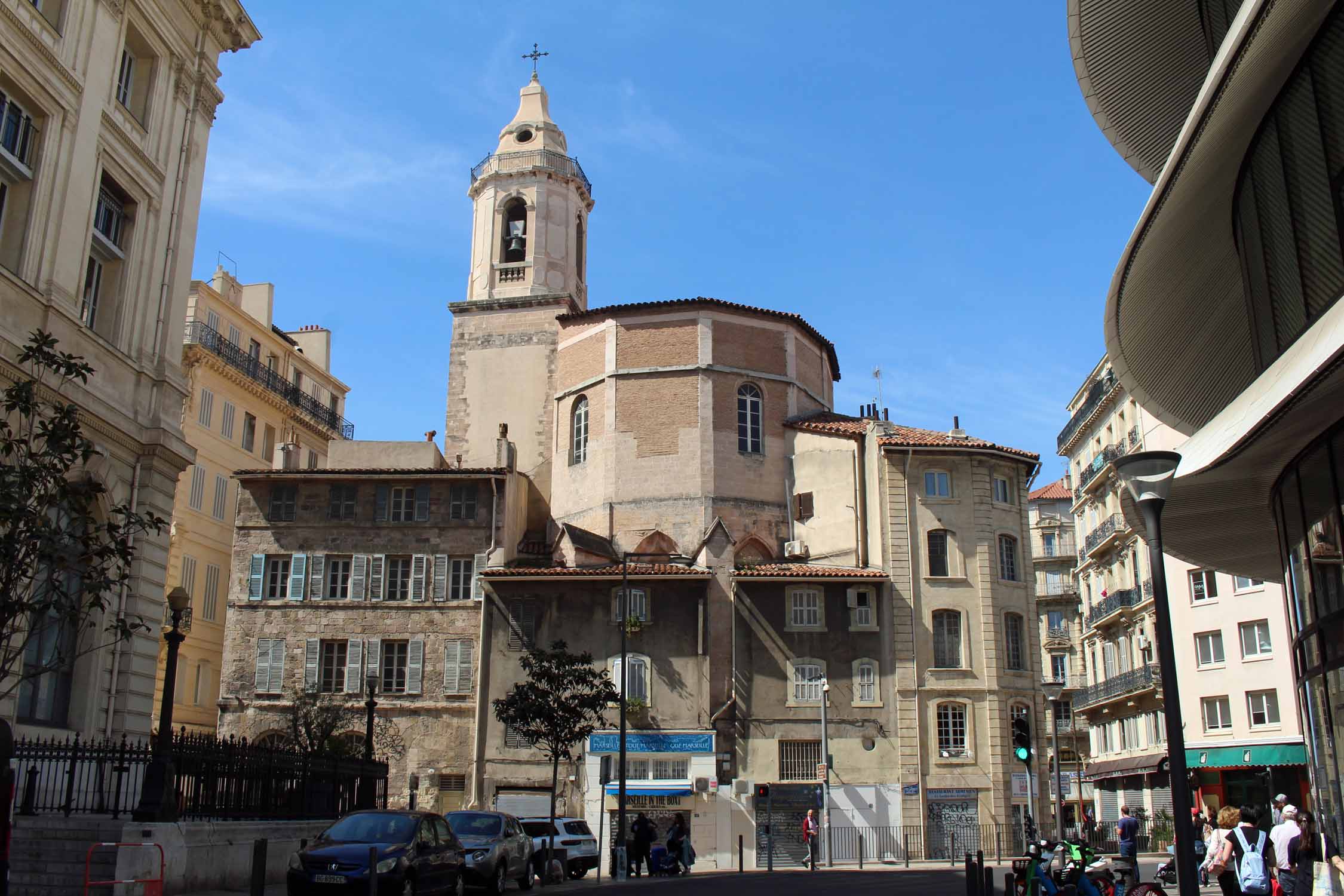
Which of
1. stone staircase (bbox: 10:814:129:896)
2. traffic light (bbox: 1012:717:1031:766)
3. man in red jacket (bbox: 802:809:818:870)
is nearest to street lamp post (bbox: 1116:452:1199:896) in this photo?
traffic light (bbox: 1012:717:1031:766)

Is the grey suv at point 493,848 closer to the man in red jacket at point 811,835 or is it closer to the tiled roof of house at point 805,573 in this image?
the man in red jacket at point 811,835

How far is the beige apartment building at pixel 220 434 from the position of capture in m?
42.0

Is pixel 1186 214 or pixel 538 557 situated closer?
pixel 1186 214

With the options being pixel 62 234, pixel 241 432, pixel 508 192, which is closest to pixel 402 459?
pixel 241 432

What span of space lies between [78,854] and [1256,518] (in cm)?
1557

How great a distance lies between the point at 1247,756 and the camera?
39188 millimetres

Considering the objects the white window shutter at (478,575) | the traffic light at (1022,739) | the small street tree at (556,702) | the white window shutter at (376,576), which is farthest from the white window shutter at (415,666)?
the traffic light at (1022,739)

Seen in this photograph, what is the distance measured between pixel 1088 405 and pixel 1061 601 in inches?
594

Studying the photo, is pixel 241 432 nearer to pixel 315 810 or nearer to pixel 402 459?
pixel 402 459

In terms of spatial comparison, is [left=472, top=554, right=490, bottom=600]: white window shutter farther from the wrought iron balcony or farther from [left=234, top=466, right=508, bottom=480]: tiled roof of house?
the wrought iron balcony

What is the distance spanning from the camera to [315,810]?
2128 cm

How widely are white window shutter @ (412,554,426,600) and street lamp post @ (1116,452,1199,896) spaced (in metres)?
31.5

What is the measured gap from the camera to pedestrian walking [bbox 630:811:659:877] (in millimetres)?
30328

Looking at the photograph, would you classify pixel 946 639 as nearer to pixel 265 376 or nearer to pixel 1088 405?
pixel 1088 405
